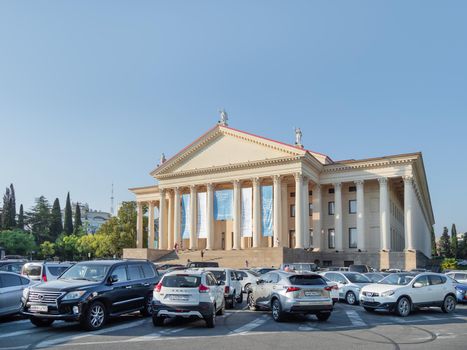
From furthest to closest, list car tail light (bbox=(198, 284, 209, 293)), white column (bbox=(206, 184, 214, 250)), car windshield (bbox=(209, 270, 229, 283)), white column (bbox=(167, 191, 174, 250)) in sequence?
white column (bbox=(167, 191, 174, 250))
white column (bbox=(206, 184, 214, 250))
car windshield (bbox=(209, 270, 229, 283))
car tail light (bbox=(198, 284, 209, 293))

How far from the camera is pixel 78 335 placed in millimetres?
12242

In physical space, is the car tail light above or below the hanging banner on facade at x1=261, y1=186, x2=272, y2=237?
below

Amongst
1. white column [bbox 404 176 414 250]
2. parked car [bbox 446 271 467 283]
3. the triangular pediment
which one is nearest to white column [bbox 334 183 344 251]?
white column [bbox 404 176 414 250]

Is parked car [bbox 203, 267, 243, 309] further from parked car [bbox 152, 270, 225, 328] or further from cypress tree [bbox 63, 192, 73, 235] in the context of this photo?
cypress tree [bbox 63, 192, 73, 235]

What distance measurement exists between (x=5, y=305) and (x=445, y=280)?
51.2 ft

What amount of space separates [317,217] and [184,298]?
45.8 metres

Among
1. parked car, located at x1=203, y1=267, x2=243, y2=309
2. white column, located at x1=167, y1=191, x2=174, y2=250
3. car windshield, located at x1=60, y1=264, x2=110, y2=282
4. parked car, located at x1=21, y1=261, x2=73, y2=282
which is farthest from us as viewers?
white column, located at x1=167, y1=191, x2=174, y2=250

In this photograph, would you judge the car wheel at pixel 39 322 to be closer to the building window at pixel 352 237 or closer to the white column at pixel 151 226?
the building window at pixel 352 237

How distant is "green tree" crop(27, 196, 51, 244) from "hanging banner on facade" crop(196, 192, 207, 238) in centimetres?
5802

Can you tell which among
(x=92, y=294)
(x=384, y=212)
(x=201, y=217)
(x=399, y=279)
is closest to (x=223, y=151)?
(x=201, y=217)

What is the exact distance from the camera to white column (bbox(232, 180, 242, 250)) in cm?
5581

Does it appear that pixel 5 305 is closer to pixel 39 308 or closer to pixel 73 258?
pixel 39 308

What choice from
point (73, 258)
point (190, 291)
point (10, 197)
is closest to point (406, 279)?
point (190, 291)

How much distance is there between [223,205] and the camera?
2306 inches
